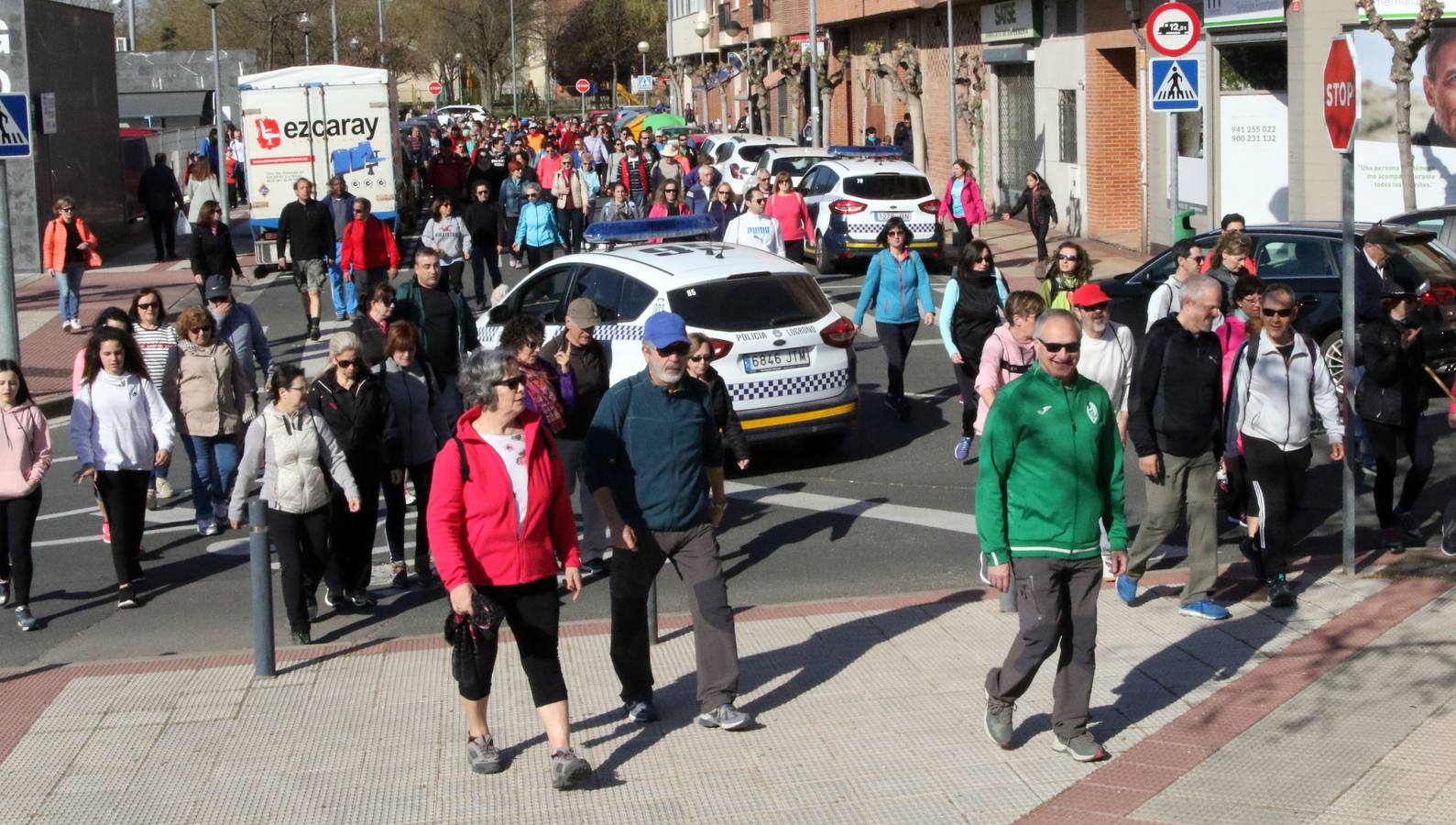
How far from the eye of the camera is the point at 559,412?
9.02m

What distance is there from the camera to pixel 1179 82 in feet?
48.1

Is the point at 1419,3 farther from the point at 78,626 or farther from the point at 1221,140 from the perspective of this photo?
the point at 78,626

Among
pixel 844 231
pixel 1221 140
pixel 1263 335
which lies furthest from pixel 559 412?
pixel 1221 140

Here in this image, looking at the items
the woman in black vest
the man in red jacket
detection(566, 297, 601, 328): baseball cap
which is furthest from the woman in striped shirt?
the man in red jacket

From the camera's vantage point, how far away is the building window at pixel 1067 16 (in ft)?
98.6

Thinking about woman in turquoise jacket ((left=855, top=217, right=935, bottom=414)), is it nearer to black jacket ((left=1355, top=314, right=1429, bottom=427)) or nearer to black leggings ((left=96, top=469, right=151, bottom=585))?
black jacket ((left=1355, top=314, right=1429, bottom=427))

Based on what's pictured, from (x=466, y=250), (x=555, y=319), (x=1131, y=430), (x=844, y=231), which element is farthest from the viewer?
(x=844, y=231)

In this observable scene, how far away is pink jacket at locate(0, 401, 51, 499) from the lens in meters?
9.06

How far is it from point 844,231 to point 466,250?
7420 mm

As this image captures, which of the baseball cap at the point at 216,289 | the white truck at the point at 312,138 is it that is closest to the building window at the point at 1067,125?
the white truck at the point at 312,138

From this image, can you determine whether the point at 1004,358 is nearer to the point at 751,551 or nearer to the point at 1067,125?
the point at 751,551

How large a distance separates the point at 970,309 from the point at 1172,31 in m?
4.70

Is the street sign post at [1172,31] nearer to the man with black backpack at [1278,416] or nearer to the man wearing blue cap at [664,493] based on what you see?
the man with black backpack at [1278,416]

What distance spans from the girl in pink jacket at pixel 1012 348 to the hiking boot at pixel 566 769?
3.86 m
